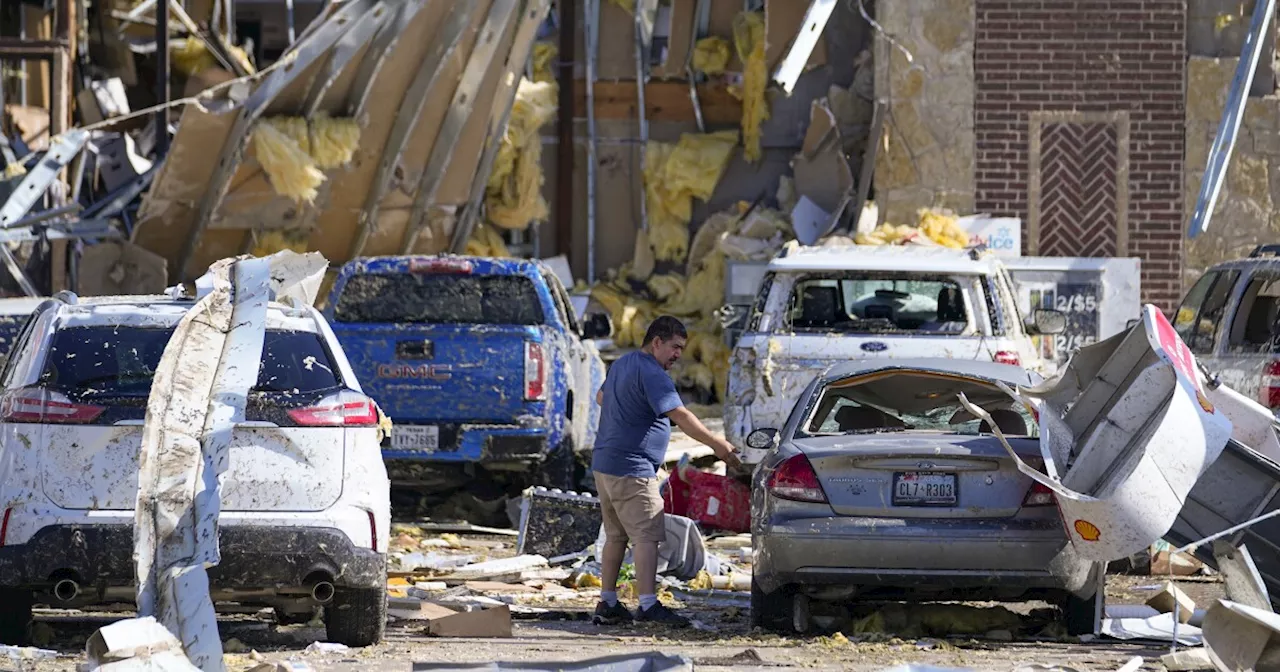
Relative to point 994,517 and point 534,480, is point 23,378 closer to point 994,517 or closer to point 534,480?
point 994,517

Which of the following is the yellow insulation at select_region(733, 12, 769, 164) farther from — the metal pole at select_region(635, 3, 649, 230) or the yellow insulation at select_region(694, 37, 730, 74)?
the metal pole at select_region(635, 3, 649, 230)

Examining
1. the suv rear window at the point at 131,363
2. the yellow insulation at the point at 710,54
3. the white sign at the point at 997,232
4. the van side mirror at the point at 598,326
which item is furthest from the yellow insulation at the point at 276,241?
the suv rear window at the point at 131,363

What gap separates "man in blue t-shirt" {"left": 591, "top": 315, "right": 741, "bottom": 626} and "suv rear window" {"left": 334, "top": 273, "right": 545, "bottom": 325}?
4.96 meters

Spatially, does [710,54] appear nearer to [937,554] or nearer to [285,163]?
[285,163]

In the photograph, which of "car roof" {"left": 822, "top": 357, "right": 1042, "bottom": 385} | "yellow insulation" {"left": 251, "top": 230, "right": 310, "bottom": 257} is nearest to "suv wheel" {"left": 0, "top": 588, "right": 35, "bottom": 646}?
"car roof" {"left": 822, "top": 357, "right": 1042, "bottom": 385}

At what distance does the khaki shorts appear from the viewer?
1084 cm

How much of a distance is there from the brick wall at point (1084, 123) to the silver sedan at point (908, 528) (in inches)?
540

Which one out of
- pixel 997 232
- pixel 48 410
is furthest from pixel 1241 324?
pixel 997 232

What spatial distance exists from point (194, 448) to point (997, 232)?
1591 centimetres

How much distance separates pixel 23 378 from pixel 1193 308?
883cm

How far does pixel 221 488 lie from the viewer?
875cm

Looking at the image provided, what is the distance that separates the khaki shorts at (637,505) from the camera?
10836 millimetres

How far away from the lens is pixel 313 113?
19.8 meters

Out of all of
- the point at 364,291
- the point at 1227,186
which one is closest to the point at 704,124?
the point at 1227,186
